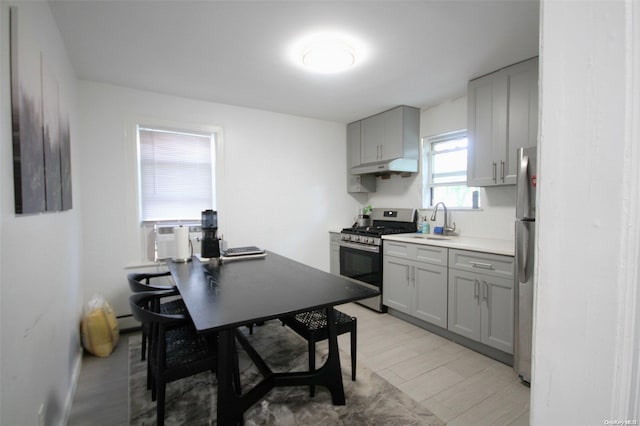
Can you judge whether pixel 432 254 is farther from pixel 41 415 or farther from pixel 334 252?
pixel 41 415

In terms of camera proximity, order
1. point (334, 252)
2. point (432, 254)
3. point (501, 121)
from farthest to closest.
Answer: point (334, 252) < point (432, 254) < point (501, 121)

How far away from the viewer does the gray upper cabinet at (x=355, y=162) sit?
4238 millimetres

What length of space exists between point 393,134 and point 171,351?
3229 millimetres

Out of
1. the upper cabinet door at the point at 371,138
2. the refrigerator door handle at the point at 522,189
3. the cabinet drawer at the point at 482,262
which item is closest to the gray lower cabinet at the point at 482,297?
the cabinet drawer at the point at 482,262

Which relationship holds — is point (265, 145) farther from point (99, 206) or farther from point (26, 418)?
point (26, 418)

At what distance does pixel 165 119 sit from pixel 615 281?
363 centimetres

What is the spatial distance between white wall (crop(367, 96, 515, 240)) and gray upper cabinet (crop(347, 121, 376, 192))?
33cm

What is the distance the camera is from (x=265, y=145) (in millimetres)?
3787

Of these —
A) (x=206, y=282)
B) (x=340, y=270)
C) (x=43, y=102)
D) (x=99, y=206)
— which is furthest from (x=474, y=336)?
(x=99, y=206)

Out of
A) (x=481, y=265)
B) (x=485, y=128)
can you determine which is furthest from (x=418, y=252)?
(x=485, y=128)

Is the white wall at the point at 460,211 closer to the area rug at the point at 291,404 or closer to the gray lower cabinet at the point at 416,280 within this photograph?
the gray lower cabinet at the point at 416,280

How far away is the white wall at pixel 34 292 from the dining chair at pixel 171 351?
16.0 inches

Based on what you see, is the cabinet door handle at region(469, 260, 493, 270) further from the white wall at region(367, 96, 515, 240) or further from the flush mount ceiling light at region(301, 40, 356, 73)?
the flush mount ceiling light at region(301, 40, 356, 73)

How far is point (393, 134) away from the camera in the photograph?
3.69 m
